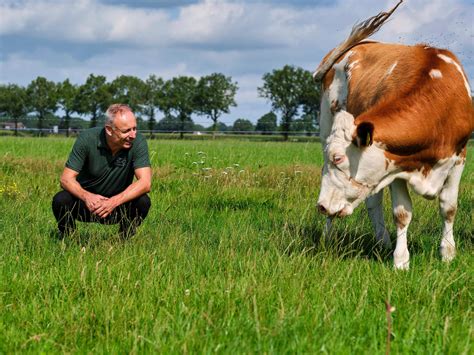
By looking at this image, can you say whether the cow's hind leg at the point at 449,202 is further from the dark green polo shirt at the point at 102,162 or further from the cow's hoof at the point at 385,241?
the dark green polo shirt at the point at 102,162

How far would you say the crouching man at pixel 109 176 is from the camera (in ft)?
19.7

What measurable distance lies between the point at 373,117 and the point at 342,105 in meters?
2.06

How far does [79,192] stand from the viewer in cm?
599

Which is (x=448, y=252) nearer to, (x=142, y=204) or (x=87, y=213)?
(x=142, y=204)

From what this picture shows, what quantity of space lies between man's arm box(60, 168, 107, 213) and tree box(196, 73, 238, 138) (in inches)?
2944

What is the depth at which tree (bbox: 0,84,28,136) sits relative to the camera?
77.4 m

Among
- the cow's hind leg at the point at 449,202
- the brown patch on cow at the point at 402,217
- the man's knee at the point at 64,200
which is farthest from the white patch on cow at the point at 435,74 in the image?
the man's knee at the point at 64,200

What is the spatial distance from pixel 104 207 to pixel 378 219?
277 centimetres

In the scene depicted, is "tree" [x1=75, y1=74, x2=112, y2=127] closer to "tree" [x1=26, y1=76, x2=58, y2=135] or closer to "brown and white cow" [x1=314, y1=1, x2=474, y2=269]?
"tree" [x1=26, y1=76, x2=58, y2=135]

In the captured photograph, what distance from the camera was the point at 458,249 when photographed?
20.6 ft

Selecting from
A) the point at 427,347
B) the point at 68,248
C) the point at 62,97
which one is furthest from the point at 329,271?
the point at 62,97

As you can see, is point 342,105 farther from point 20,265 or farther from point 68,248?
point 20,265

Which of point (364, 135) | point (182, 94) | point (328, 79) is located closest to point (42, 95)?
point (182, 94)

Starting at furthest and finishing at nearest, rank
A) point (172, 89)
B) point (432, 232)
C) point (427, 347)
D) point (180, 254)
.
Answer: point (172, 89) → point (432, 232) → point (180, 254) → point (427, 347)
